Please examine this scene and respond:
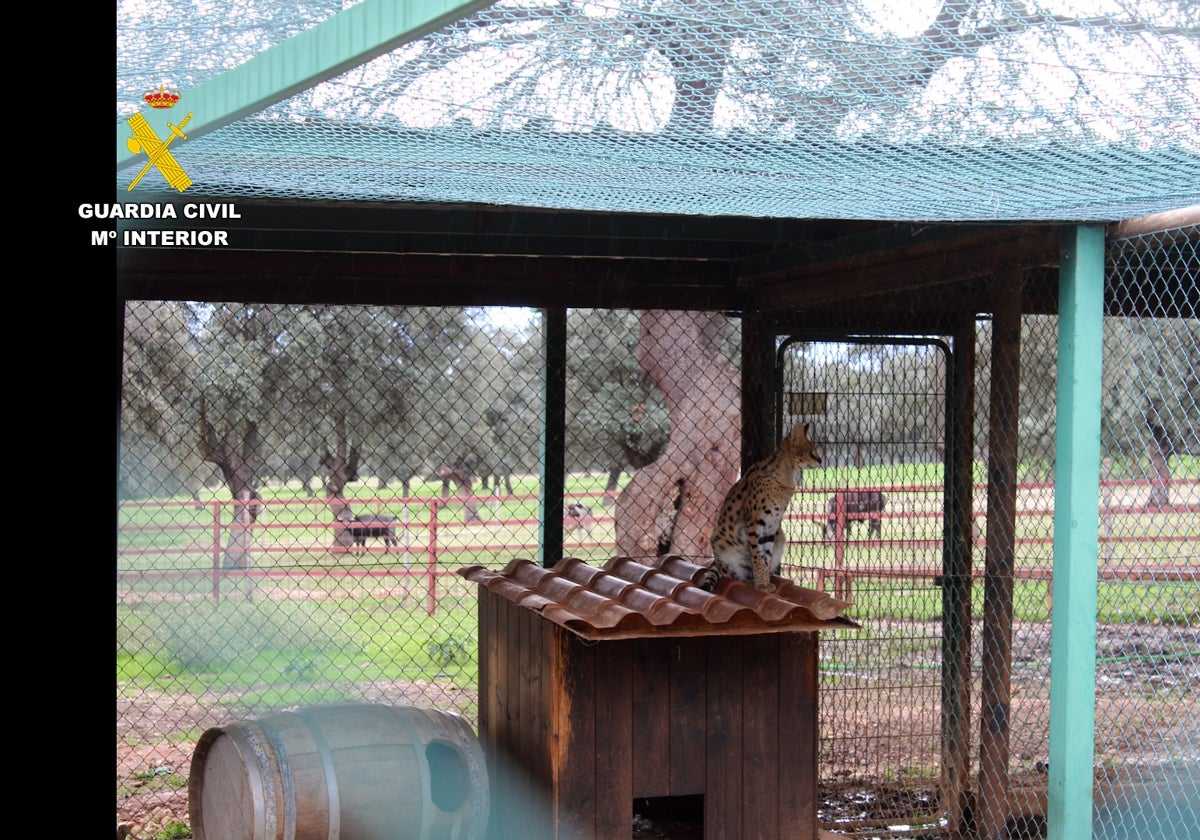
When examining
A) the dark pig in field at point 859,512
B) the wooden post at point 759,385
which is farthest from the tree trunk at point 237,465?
the wooden post at point 759,385

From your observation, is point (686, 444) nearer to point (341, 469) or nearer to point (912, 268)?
point (912, 268)

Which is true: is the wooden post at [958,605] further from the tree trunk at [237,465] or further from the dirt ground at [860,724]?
the tree trunk at [237,465]

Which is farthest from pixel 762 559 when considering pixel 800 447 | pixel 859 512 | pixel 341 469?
pixel 341 469

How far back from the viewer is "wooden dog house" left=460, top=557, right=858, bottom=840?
13.4 ft

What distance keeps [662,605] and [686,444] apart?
182 inches

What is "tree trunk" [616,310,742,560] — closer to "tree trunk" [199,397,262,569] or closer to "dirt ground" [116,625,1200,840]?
"dirt ground" [116,625,1200,840]

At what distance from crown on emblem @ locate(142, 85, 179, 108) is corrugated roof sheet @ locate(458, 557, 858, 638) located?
2019 mm

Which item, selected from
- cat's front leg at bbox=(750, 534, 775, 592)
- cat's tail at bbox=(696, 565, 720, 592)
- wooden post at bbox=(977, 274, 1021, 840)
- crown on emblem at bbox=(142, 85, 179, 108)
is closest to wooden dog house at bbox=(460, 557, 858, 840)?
cat's tail at bbox=(696, 565, 720, 592)

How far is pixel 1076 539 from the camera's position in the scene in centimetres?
402

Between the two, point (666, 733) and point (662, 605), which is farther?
point (666, 733)

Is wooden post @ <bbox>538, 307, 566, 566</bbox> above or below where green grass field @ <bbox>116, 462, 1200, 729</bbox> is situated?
above
